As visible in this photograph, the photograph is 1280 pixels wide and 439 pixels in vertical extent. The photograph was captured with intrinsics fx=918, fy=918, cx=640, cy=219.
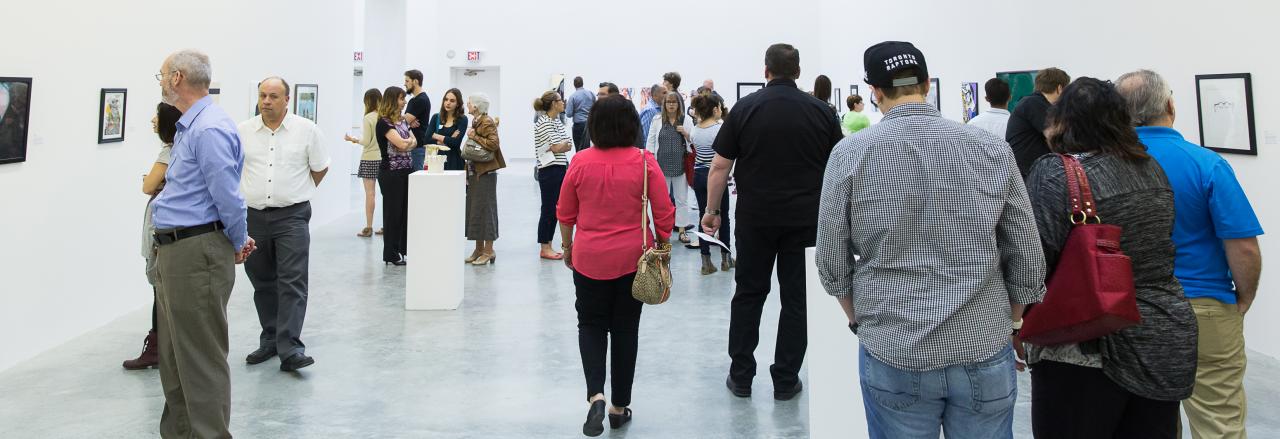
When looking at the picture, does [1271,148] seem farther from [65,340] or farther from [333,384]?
[65,340]

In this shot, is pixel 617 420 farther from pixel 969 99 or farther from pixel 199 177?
pixel 969 99

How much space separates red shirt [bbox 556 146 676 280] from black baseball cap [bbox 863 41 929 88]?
180 cm

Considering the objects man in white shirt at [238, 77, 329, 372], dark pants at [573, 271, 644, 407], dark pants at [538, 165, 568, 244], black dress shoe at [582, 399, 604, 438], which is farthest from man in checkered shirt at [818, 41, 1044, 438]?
dark pants at [538, 165, 568, 244]

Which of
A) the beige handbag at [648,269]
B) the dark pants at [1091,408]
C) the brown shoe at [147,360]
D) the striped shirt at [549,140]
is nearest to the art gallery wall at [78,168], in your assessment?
the brown shoe at [147,360]

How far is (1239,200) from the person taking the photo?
2.88 metres

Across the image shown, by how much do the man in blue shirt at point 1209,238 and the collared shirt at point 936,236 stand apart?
31.4 inches

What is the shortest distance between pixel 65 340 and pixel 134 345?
0.49 meters

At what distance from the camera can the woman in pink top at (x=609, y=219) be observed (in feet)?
13.8

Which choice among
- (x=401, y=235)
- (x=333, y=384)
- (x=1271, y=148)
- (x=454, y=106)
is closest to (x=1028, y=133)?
(x=1271, y=148)

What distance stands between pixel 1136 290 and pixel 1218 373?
2.32ft

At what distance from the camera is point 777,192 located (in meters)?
4.64

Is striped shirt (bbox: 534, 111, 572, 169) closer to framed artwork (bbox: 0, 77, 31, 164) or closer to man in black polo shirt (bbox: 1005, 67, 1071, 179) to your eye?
framed artwork (bbox: 0, 77, 31, 164)

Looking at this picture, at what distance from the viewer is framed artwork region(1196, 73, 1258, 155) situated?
577 cm

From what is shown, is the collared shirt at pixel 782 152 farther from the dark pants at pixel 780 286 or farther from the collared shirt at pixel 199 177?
the collared shirt at pixel 199 177
